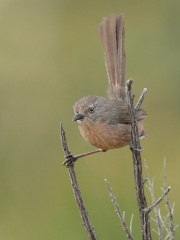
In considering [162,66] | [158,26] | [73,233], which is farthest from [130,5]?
[73,233]

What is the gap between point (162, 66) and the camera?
25.9ft

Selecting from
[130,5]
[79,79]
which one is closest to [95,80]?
[79,79]

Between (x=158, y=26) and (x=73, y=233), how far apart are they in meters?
2.74

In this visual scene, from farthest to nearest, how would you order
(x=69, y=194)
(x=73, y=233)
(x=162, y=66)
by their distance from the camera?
(x=162, y=66) < (x=69, y=194) < (x=73, y=233)

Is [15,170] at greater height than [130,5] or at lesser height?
lesser

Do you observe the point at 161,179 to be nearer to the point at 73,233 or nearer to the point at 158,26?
the point at 73,233

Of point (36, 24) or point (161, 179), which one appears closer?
point (161, 179)

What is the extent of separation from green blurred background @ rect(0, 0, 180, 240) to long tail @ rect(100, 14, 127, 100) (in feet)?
6.64

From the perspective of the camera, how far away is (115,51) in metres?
4.70

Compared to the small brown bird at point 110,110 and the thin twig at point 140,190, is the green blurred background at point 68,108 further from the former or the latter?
the thin twig at point 140,190

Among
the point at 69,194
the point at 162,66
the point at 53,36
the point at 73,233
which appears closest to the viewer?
the point at 73,233

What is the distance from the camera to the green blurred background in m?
7.12

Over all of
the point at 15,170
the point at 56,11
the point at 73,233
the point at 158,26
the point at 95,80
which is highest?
the point at 56,11

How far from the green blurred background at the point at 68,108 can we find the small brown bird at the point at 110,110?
212cm
